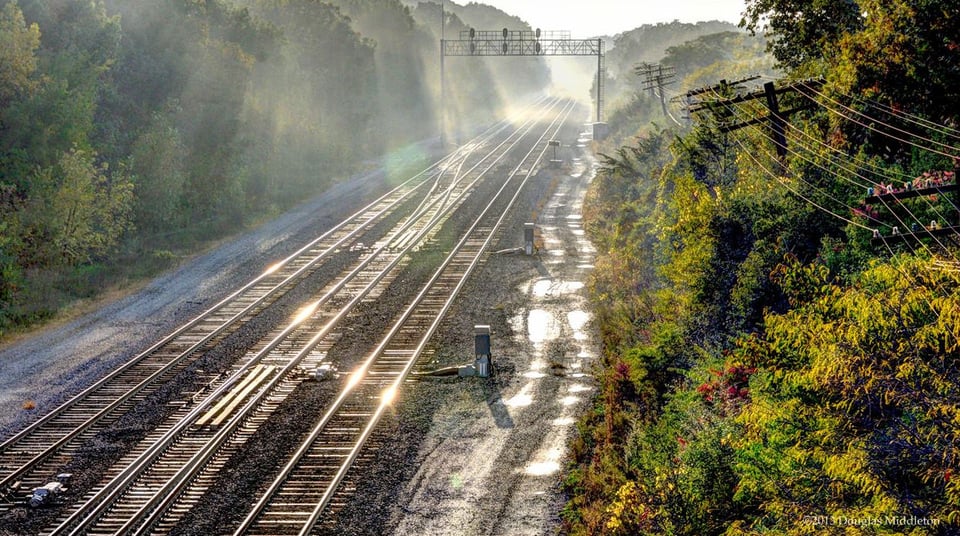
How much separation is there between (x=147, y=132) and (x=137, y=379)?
753 inches

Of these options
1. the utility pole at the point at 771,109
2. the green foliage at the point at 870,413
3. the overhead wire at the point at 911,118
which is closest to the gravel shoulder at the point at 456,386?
the green foliage at the point at 870,413

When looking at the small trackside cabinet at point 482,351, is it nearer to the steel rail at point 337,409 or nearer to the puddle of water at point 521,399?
the puddle of water at point 521,399

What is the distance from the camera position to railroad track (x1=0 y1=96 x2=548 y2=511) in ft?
51.3

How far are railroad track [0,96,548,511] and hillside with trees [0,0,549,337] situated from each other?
15.7 feet

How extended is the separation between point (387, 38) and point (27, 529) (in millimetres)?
86382

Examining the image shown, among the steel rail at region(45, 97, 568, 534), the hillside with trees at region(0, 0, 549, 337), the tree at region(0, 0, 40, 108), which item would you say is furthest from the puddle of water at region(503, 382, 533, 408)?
the tree at region(0, 0, 40, 108)

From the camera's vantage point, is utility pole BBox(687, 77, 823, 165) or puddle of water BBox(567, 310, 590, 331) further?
puddle of water BBox(567, 310, 590, 331)

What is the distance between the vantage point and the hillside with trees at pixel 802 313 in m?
8.70

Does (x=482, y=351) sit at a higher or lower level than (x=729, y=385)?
lower

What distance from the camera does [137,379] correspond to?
19781mm

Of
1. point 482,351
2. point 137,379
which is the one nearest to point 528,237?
point 482,351

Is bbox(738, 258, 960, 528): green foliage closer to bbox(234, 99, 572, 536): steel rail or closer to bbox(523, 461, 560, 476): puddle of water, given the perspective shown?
bbox(523, 461, 560, 476): puddle of water

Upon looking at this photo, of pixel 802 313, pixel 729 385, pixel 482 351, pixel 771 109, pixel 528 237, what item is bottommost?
pixel 482 351

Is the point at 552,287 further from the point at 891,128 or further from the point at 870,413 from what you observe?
the point at 870,413
